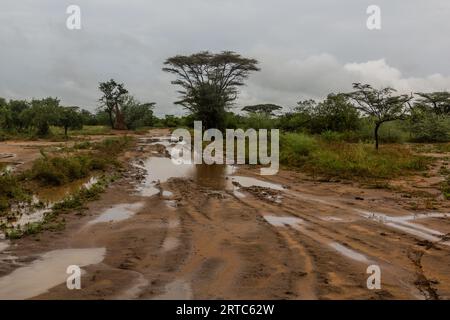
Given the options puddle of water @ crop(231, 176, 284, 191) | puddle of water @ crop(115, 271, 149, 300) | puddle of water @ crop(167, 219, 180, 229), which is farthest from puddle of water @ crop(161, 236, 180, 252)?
puddle of water @ crop(231, 176, 284, 191)

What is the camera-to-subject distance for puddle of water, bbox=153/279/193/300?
12.0 ft

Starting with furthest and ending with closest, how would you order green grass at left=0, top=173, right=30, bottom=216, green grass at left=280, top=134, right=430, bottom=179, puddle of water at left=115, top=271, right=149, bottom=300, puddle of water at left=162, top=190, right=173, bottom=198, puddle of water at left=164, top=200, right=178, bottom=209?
green grass at left=280, top=134, right=430, bottom=179 → puddle of water at left=162, top=190, right=173, bottom=198 → puddle of water at left=164, top=200, right=178, bottom=209 → green grass at left=0, top=173, right=30, bottom=216 → puddle of water at left=115, top=271, right=149, bottom=300

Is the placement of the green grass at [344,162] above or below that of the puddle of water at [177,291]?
above

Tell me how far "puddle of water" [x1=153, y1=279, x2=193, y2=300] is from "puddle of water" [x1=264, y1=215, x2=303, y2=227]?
8.86 ft

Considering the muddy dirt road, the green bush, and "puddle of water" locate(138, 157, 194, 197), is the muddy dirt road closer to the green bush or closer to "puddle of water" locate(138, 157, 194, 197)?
"puddle of water" locate(138, 157, 194, 197)

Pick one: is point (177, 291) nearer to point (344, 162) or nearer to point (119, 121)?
point (344, 162)

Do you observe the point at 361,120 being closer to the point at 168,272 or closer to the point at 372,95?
the point at 372,95

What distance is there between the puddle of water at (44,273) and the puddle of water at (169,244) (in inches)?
28.2

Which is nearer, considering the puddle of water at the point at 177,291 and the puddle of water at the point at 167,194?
the puddle of water at the point at 177,291

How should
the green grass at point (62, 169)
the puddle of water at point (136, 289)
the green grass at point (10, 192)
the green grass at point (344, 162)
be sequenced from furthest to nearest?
the green grass at point (344, 162) < the green grass at point (62, 169) < the green grass at point (10, 192) < the puddle of water at point (136, 289)

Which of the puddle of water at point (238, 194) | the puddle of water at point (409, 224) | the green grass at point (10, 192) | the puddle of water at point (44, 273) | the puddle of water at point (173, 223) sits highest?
the green grass at point (10, 192)

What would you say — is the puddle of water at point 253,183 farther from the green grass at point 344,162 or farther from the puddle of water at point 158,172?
the green grass at point 344,162

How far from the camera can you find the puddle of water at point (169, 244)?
16.8ft

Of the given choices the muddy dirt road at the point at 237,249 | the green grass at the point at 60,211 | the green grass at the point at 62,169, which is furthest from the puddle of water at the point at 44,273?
the green grass at the point at 62,169
